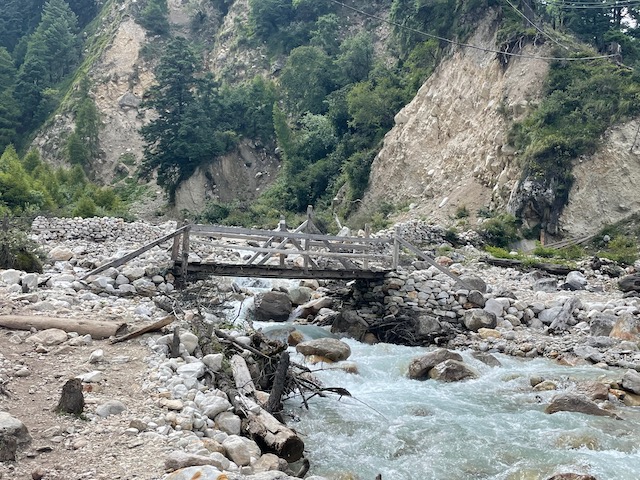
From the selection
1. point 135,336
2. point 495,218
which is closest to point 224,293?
point 135,336

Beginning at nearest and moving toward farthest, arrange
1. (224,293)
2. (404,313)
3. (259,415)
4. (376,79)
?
(259,415) → (404,313) → (224,293) → (376,79)

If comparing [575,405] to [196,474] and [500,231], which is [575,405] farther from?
[500,231]

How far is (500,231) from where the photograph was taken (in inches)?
827

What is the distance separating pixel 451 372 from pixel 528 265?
8842mm

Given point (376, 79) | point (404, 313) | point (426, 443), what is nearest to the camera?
point (426, 443)

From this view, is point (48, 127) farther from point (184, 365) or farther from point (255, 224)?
point (184, 365)

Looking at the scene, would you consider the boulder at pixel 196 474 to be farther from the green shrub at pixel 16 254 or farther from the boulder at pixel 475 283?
the boulder at pixel 475 283

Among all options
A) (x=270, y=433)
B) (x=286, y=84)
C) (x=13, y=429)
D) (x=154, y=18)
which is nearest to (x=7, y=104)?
(x=154, y=18)

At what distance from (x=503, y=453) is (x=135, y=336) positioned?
439 cm

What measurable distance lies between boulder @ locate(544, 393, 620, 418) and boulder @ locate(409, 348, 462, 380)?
1995 mm

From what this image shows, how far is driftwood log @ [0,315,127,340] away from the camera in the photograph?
7.12 metres

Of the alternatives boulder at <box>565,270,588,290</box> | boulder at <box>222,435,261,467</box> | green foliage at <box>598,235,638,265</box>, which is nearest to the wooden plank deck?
boulder at <box>565,270,588,290</box>

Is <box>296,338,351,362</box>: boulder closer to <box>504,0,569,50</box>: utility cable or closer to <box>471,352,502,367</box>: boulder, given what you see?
<box>471,352,502,367</box>: boulder

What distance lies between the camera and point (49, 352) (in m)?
6.52
